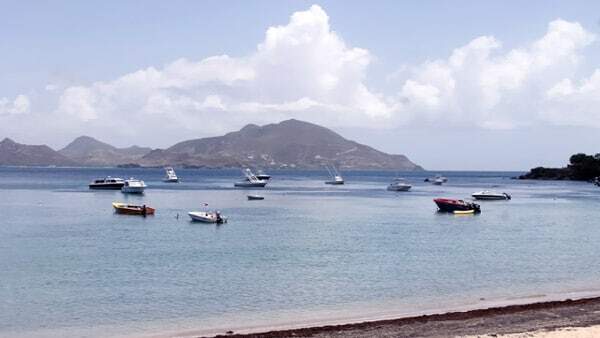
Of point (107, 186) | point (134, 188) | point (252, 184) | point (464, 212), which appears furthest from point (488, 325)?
point (252, 184)

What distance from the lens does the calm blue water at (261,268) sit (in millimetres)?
27172

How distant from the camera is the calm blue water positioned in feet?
89.1

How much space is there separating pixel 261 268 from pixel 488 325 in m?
17.5

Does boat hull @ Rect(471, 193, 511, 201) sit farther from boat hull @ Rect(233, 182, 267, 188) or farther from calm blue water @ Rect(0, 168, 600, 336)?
boat hull @ Rect(233, 182, 267, 188)

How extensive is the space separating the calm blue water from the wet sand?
2585 millimetres

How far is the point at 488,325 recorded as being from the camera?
22969 millimetres

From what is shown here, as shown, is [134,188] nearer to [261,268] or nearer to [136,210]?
[136,210]

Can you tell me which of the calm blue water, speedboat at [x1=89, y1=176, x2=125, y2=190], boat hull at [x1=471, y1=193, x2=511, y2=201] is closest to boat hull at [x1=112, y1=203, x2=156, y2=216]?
the calm blue water

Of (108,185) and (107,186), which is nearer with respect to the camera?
(107,186)

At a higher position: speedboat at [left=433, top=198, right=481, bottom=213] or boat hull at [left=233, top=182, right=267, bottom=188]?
boat hull at [left=233, top=182, right=267, bottom=188]

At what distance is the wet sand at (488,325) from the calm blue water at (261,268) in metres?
2.58

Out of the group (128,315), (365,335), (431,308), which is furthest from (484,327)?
(128,315)

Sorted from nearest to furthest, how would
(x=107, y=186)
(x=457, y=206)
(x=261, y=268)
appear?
(x=261, y=268) < (x=457, y=206) < (x=107, y=186)

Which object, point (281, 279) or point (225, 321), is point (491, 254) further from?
point (225, 321)
